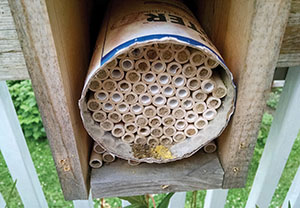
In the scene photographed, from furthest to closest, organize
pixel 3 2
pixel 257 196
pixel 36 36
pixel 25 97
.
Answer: pixel 25 97 → pixel 257 196 → pixel 3 2 → pixel 36 36

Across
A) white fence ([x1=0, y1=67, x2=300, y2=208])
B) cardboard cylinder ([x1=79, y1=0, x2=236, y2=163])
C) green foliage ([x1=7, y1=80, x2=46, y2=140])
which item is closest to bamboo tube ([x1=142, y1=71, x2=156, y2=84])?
cardboard cylinder ([x1=79, y1=0, x2=236, y2=163])

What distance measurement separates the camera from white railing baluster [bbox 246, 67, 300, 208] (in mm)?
793

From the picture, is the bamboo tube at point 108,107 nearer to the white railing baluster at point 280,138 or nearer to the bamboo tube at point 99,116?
the bamboo tube at point 99,116

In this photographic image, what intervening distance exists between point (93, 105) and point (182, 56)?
0.62 ft

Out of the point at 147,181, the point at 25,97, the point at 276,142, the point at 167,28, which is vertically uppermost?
the point at 167,28

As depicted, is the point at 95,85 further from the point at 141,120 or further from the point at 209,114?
the point at 209,114

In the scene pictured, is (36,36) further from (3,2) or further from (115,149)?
(115,149)

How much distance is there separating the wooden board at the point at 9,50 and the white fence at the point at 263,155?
20 centimetres

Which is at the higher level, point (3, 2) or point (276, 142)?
point (3, 2)

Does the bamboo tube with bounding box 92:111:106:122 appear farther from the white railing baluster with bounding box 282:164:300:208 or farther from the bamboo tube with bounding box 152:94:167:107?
the white railing baluster with bounding box 282:164:300:208

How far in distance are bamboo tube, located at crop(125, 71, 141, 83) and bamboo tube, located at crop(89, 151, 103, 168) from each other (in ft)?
0.60

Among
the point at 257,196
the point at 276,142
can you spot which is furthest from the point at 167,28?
the point at 257,196

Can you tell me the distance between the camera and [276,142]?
89 centimetres

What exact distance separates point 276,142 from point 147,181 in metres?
0.45
